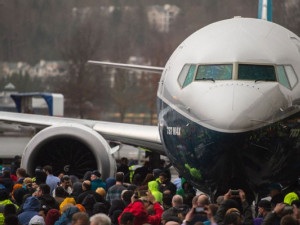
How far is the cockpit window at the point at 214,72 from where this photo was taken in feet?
41.0

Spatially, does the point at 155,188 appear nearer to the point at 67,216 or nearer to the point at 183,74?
the point at 183,74

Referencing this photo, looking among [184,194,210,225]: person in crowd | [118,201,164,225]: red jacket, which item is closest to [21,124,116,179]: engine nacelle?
[118,201,164,225]: red jacket

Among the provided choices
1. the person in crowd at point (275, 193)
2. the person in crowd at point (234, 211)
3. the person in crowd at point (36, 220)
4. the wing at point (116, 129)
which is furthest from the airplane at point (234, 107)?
the wing at point (116, 129)

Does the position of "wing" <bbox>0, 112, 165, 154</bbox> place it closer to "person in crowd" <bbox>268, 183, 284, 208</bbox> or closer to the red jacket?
"person in crowd" <bbox>268, 183, 284, 208</bbox>

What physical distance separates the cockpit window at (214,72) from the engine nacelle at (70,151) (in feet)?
15.5

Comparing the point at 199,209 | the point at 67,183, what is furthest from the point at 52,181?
the point at 199,209

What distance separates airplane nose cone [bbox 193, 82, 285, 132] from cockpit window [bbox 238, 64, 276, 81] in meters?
0.19

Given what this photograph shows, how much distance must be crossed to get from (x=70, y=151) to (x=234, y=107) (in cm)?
653

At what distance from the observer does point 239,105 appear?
11727 millimetres

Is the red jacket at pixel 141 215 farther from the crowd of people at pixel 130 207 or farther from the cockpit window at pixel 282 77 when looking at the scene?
the cockpit window at pixel 282 77

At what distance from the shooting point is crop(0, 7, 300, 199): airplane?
38.9 feet

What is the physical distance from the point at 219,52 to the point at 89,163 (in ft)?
17.6

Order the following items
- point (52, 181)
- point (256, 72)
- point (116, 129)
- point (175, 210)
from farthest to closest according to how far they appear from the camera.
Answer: point (116, 129) → point (52, 181) → point (256, 72) → point (175, 210)

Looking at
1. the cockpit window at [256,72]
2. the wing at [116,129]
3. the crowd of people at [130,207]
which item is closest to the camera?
the crowd of people at [130,207]
